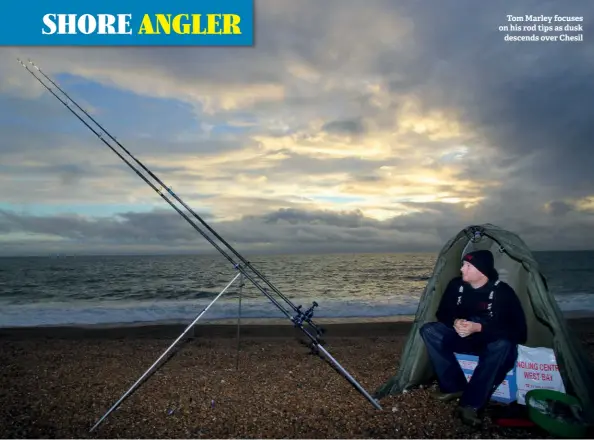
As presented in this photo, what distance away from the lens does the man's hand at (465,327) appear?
4.34 meters

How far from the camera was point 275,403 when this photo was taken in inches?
193

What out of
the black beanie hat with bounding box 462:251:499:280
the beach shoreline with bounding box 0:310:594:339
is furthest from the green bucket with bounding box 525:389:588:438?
the beach shoreline with bounding box 0:310:594:339

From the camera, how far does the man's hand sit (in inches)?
171

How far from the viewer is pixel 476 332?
4492 mm

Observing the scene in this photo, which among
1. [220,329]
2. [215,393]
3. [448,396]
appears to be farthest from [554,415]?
[220,329]

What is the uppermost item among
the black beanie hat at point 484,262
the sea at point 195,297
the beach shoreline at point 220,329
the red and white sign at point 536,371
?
the black beanie hat at point 484,262

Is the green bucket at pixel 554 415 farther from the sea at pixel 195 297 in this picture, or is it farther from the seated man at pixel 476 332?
the sea at pixel 195 297

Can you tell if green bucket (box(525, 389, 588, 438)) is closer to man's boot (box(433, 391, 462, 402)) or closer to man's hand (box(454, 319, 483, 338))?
man's boot (box(433, 391, 462, 402))

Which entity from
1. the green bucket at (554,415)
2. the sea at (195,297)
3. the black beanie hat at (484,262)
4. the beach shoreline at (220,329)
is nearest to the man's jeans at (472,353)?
the green bucket at (554,415)

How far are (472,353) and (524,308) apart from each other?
905 millimetres

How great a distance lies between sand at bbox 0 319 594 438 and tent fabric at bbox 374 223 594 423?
287mm

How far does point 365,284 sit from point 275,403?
22.6m

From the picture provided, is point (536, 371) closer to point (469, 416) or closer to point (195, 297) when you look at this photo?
point (469, 416)

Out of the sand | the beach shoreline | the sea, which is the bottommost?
the sea
